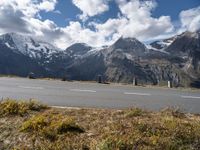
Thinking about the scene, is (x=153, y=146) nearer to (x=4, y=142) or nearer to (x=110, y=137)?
(x=110, y=137)

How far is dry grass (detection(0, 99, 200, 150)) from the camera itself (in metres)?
6.61

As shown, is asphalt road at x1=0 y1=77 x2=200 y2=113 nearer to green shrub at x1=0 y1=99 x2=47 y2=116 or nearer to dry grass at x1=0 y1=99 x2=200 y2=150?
green shrub at x1=0 y1=99 x2=47 y2=116

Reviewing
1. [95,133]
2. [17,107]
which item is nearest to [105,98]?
[17,107]

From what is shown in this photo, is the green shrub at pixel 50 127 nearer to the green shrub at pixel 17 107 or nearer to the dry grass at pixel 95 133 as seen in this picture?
the dry grass at pixel 95 133

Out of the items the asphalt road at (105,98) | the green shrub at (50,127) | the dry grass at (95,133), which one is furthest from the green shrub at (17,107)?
the asphalt road at (105,98)

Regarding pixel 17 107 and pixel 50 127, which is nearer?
pixel 50 127

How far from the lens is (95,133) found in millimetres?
7391

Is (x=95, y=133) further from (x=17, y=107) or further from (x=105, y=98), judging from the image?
(x=105, y=98)

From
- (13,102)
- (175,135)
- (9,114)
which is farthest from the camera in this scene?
(13,102)

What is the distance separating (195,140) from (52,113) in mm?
3799

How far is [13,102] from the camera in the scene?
940 cm

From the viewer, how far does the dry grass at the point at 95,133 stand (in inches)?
260

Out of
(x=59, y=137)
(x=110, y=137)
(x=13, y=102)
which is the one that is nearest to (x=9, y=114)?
(x=13, y=102)

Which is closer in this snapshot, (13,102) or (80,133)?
(80,133)
